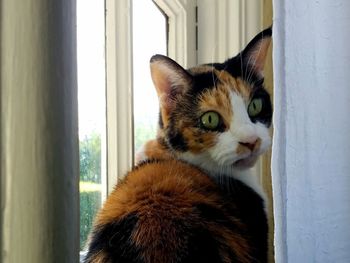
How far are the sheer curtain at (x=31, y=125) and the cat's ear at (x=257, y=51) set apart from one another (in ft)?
1.87

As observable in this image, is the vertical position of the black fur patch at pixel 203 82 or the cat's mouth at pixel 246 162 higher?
the black fur patch at pixel 203 82

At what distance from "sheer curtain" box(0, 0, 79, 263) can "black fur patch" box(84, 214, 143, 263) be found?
0.21 m

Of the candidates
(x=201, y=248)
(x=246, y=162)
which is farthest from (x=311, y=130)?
(x=246, y=162)

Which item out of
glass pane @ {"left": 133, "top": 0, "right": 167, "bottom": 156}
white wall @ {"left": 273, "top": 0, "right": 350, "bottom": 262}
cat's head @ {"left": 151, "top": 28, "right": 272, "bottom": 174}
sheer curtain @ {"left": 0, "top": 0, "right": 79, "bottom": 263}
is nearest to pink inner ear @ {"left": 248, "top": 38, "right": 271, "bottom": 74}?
cat's head @ {"left": 151, "top": 28, "right": 272, "bottom": 174}

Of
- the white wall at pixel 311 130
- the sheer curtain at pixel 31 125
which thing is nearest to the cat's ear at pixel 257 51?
the white wall at pixel 311 130

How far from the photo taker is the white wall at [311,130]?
1.49 ft

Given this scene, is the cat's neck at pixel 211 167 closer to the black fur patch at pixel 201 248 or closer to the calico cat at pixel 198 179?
the calico cat at pixel 198 179

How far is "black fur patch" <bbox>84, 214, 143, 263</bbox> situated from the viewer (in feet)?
1.67

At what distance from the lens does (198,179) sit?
2.29ft

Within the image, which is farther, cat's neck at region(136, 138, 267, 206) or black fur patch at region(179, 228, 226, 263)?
cat's neck at region(136, 138, 267, 206)

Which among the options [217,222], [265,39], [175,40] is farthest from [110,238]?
[175,40]

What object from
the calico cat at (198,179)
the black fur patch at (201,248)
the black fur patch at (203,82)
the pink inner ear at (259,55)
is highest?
the pink inner ear at (259,55)

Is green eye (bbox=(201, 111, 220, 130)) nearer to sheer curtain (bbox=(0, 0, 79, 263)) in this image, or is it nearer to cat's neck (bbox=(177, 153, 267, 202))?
cat's neck (bbox=(177, 153, 267, 202))

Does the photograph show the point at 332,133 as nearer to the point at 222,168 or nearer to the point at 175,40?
the point at 222,168
